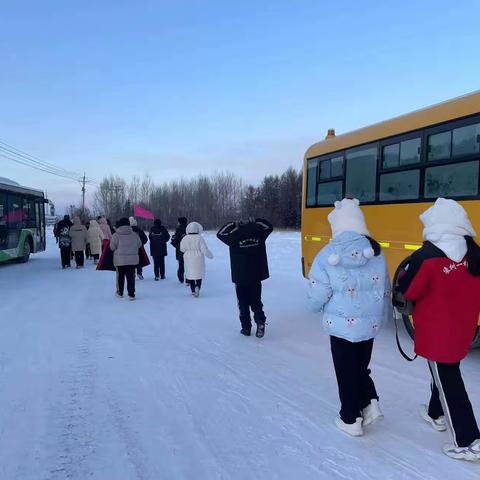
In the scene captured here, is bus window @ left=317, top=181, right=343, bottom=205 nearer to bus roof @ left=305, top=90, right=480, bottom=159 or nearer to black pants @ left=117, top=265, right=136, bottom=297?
bus roof @ left=305, top=90, right=480, bottom=159

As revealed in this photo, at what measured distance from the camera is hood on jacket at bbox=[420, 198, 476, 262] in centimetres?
339

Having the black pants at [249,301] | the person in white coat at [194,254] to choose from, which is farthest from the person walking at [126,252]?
the black pants at [249,301]

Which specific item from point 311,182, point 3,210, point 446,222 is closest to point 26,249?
point 3,210

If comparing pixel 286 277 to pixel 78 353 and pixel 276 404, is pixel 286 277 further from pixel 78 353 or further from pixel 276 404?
pixel 276 404

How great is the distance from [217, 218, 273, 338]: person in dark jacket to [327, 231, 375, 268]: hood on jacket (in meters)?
3.35

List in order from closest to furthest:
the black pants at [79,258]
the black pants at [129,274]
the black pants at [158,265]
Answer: the black pants at [129,274] → the black pants at [158,265] → the black pants at [79,258]

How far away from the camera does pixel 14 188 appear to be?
17500mm

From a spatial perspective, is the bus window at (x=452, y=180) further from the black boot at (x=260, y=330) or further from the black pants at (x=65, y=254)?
the black pants at (x=65, y=254)

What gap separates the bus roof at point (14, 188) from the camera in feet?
54.7

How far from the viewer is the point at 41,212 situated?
803 inches

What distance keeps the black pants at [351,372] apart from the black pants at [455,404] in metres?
0.54

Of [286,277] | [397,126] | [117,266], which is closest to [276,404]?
[397,126]

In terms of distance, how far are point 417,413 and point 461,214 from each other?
1.89m

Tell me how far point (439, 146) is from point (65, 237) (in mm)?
13058
